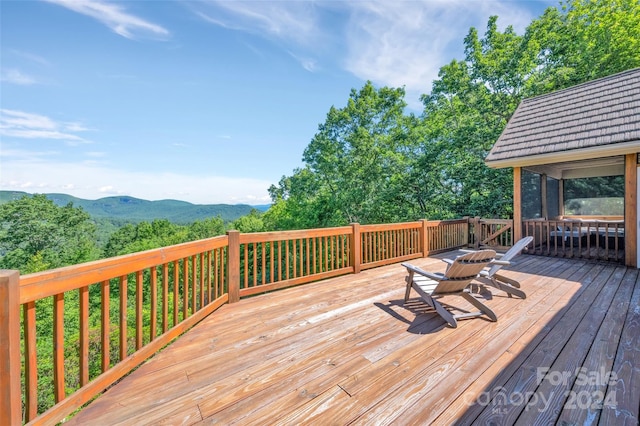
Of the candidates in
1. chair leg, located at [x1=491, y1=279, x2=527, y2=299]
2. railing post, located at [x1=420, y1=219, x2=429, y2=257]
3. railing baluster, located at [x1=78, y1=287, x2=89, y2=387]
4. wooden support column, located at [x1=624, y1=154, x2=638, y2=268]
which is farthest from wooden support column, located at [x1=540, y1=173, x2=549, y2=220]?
railing baluster, located at [x1=78, y1=287, x2=89, y2=387]

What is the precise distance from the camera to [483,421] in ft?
4.99

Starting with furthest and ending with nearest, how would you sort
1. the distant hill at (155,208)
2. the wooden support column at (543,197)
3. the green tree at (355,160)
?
the distant hill at (155,208)
the green tree at (355,160)
the wooden support column at (543,197)

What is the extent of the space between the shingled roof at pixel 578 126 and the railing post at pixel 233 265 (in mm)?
6691

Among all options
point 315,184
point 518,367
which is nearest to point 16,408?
point 518,367

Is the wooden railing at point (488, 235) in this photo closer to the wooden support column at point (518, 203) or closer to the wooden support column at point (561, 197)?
the wooden support column at point (518, 203)

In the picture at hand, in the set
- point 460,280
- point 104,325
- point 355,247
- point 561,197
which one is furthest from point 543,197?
point 104,325

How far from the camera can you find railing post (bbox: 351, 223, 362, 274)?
4.98m

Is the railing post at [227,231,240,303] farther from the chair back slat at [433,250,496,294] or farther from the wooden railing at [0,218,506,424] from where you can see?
the chair back slat at [433,250,496,294]

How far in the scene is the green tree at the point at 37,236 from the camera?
27953 mm

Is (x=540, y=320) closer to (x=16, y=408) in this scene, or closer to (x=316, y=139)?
(x=16, y=408)

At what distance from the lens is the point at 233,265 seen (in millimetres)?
3531

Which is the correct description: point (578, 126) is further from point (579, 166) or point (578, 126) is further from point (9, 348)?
point (9, 348)

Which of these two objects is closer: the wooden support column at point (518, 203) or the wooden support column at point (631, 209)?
Result: the wooden support column at point (631, 209)

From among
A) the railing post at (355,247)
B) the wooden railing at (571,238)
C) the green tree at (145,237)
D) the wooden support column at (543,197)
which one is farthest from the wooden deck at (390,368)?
the green tree at (145,237)
